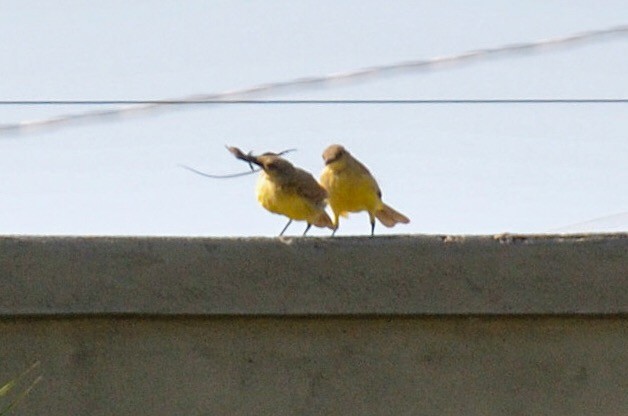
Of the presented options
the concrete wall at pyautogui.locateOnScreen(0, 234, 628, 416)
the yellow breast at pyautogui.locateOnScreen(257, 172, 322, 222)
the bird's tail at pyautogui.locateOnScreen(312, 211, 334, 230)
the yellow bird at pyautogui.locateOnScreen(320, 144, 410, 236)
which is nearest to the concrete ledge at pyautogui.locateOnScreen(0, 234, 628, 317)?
the concrete wall at pyautogui.locateOnScreen(0, 234, 628, 416)

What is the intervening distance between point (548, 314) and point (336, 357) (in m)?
0.61

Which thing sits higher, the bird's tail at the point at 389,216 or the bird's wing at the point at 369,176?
the bird's wing at the point at 369,176

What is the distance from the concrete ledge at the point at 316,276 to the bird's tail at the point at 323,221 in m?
1.68

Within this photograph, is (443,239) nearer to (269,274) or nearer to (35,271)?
(269,274)

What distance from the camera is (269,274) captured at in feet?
11.1

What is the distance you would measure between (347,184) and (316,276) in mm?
2046

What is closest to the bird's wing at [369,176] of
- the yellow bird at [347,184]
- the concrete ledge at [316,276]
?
the yellow bird at [347,184]

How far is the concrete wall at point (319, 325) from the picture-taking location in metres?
3.33

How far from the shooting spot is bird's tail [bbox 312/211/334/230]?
517cm

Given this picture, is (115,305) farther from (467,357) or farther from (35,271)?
(467,357)

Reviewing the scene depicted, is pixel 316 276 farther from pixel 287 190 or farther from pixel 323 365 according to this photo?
pixel 287 190

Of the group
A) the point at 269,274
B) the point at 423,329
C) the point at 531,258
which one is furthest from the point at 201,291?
the point at 531,258

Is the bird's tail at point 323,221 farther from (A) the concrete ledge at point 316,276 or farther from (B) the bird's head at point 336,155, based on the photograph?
(A) the concrete ledge at point 316,276

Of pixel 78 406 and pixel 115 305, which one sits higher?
pixel 115 305
